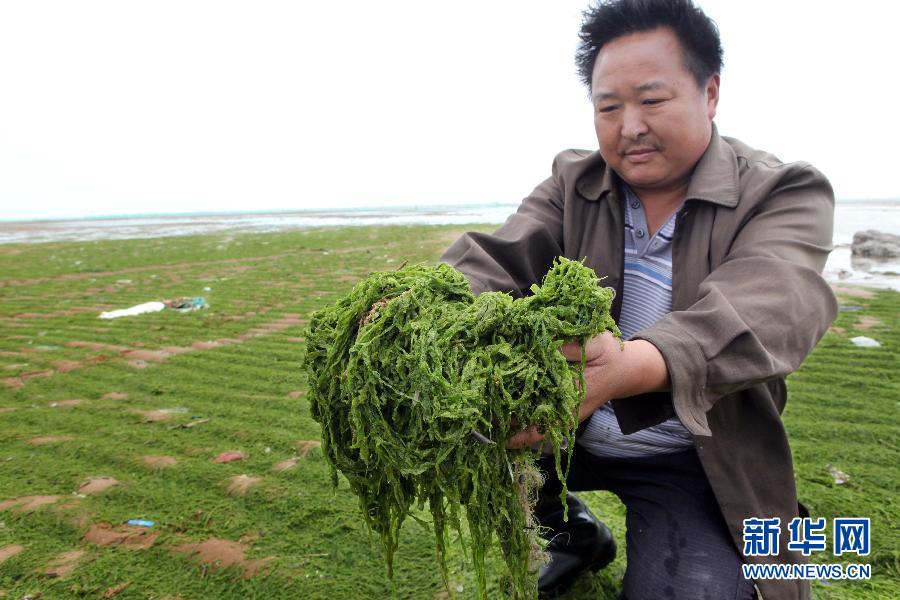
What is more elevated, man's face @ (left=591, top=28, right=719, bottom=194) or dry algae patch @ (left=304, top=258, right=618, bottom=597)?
man's face @ (left=591, top=28, right=719, bottom=194)

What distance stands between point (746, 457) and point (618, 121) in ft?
4.48

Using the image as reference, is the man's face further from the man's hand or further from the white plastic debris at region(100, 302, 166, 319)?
the white plastic debris at region(100, 302, 166, 319)

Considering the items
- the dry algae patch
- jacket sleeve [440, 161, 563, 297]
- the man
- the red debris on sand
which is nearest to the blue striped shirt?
the man

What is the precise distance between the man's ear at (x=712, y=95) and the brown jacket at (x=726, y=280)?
12cm

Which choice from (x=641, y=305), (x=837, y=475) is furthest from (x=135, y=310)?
(x=837, y=475)

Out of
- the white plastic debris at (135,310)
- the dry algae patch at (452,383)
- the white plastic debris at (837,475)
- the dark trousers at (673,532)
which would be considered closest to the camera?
the dry algae patch at (452,383)

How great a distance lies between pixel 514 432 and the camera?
1.62 metres

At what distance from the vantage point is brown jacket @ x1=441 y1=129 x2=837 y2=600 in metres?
1.55

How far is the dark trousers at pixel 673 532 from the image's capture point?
201 cm

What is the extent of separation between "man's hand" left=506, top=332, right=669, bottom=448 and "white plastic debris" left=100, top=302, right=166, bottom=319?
A: 8217 mm

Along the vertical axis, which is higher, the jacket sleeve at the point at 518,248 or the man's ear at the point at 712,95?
the man's ear at the point at 712,95

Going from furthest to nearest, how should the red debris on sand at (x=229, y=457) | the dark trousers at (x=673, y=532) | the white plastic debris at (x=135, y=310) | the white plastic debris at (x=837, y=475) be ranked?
the white plastic debris at (x=135, y=310), the red debris on sand at (x=229, y=457), the white plastic debris at (x=837, y=475), the dark trousers at (x=673, y=532)

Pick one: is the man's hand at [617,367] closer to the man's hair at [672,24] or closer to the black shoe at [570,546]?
the man's hair at [672,24]

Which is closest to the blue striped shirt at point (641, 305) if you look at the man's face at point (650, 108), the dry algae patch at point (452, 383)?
the man's face at point (650, 108)
